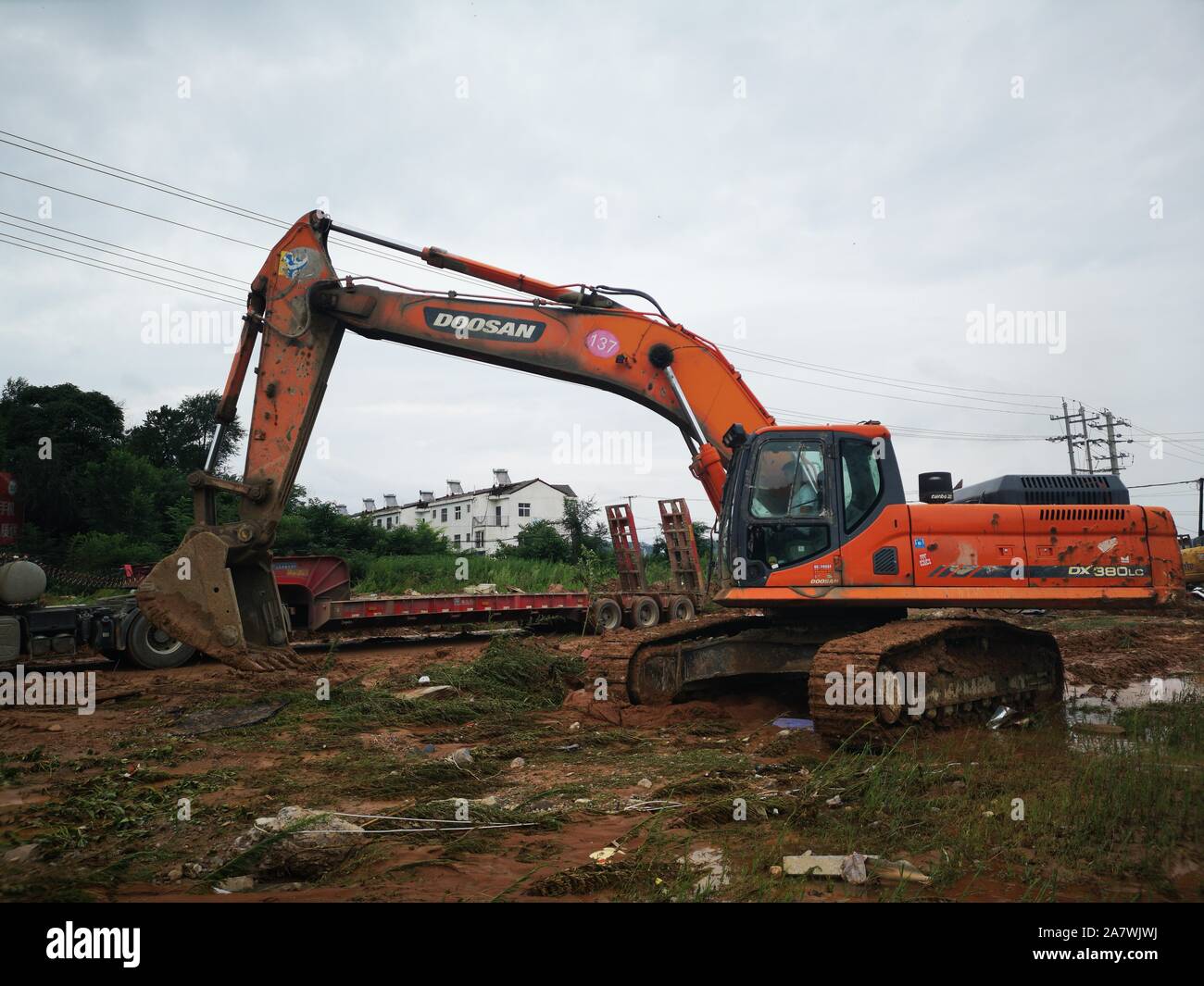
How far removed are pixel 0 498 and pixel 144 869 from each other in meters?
9.48

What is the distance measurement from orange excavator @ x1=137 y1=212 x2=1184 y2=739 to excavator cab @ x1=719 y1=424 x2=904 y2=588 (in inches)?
0.6

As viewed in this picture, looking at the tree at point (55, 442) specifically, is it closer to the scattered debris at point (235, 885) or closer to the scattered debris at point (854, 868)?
the scattered debris at point (235, 885)

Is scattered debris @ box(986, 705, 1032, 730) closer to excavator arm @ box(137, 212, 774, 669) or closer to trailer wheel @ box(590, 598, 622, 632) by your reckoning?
excavator arm @ box(137, 212, 774, 669)

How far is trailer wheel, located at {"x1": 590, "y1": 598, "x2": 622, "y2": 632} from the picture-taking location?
16.1 m

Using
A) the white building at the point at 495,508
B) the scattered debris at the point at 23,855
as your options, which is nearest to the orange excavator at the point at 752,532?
the scattered debris at the point at 23,855

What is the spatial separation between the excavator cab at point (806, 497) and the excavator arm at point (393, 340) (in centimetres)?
90

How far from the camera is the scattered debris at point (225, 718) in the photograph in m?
7.70

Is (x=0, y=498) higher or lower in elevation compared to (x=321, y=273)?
lower

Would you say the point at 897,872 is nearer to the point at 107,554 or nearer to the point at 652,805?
the point at 652,805

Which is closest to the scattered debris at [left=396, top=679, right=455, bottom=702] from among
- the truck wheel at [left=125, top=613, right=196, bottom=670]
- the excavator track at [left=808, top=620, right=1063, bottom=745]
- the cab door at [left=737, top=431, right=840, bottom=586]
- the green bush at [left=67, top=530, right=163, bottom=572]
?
the truck wheel at [left=125, top=613, right=196, bottom=670]
